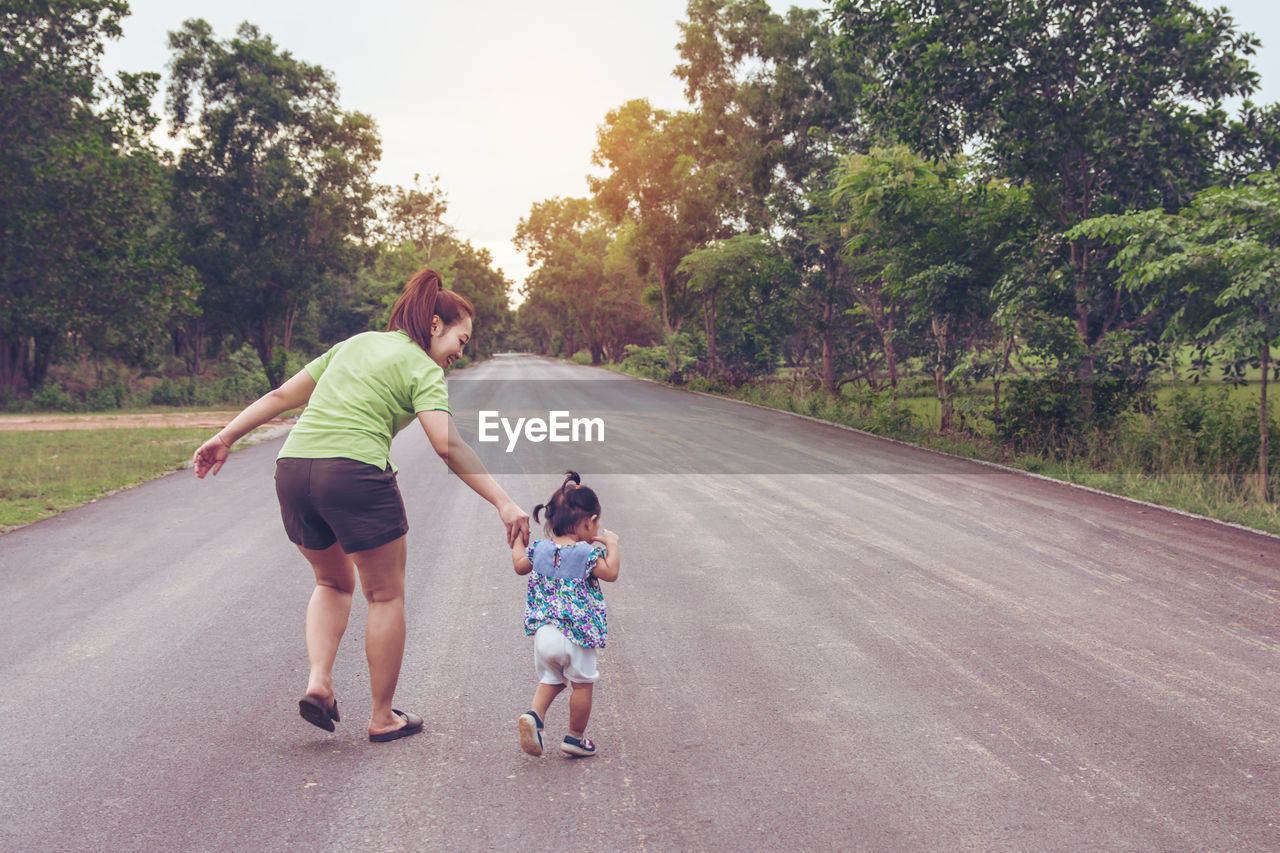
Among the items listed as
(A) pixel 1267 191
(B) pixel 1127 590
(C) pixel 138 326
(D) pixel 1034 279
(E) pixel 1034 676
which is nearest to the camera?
(E) pixel 1034 676

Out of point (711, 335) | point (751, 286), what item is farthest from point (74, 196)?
point (711, 335)

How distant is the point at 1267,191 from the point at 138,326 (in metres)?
26.9

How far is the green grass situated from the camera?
10.1 m

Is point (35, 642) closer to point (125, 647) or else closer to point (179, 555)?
point (125, 647)

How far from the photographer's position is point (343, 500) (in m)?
3.46

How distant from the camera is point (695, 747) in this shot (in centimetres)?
376

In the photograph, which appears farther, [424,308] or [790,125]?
[790,125]

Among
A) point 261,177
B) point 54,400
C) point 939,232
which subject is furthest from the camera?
point 261,177

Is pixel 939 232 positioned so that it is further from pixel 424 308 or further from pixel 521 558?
pixel 521 558

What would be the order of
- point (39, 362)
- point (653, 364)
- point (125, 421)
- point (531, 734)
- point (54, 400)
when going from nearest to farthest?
point (531, 734) < point (125, 421) < point (54, 400) < point (39, 362) < point (653, 364)

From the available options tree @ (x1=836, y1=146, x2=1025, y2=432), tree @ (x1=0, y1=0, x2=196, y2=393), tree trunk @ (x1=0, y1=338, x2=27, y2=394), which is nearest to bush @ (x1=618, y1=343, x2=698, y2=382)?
tree @ (x1=0, y1=0, x2=196, y2=393)

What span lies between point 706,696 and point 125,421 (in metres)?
21.9

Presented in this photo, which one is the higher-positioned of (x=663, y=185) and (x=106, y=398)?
(x=663, y=185)

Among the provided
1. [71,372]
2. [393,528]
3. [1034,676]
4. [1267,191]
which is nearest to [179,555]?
[393,528]
